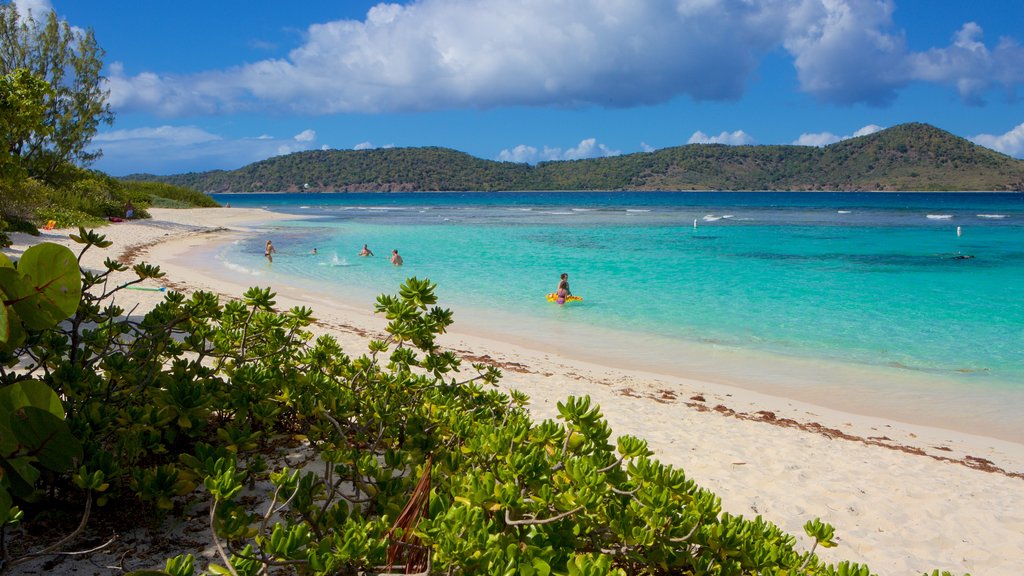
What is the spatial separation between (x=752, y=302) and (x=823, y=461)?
11.5m

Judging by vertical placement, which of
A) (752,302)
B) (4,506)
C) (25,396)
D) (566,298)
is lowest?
(752,302)

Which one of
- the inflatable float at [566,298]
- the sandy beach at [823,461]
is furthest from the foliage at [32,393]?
the inflatable float at [566,298]

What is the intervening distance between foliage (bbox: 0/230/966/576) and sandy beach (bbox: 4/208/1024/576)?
2.82 meters

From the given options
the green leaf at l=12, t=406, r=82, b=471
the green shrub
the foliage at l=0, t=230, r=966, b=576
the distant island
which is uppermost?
the distant island

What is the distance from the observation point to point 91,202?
3198 cm

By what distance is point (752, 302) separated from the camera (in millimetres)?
17359

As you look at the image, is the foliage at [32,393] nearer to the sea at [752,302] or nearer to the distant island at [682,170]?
the sea at [752,302]

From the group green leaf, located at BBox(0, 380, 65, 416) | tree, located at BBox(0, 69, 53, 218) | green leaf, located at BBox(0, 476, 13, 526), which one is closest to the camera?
green leaf, located at BBox(0, 476, 13, 526)

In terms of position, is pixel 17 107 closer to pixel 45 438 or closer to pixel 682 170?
pixel 45 438

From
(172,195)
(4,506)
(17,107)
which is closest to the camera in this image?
(4,506)

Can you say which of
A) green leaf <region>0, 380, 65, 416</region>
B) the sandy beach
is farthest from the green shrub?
green leaf <region>0, 380, 65, 416</region>

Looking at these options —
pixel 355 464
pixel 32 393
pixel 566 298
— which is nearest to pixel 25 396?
pixel 32 393

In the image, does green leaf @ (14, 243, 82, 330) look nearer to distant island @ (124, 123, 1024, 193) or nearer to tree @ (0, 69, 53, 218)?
tree @ (0, 69, 53, 218)

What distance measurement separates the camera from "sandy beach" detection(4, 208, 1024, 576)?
490cm
